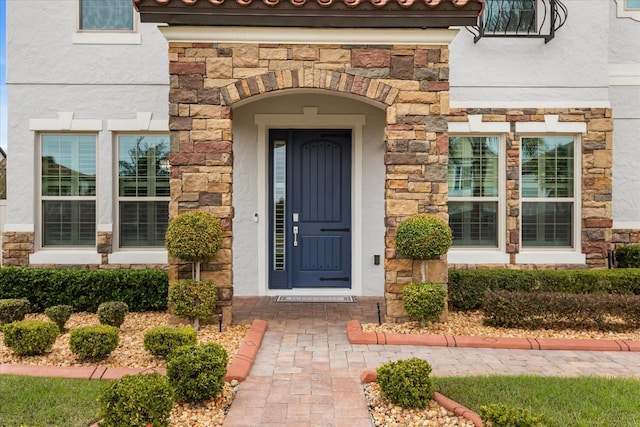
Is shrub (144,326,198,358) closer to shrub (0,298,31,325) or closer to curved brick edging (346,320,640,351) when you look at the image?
curved brick edging (346,320,640,351)

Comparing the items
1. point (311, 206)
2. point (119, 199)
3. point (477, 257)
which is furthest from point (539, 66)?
point (119, 199)

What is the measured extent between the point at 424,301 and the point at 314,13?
11.4 feet

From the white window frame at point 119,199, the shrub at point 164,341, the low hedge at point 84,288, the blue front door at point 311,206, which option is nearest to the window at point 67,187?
the white window frame at point 119,199

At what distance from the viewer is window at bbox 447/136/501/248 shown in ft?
22.6

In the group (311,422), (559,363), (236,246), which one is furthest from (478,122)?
(311,422)

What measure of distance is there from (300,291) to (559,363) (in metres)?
3.84

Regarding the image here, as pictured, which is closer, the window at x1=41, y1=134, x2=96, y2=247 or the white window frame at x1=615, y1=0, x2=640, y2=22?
the window at x1=41, y1=134, x2=96, y2=247

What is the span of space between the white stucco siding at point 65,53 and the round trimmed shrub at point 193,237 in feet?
9.73

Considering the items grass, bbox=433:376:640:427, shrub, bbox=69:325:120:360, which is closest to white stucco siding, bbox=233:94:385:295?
shrub, bbox=69:325:120:360

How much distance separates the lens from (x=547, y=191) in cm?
691

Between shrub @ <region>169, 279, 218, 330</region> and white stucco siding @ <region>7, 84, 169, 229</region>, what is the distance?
2.64m

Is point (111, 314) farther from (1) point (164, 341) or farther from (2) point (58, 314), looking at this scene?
(1) point (164, 341)

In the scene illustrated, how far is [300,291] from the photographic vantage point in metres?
6.96

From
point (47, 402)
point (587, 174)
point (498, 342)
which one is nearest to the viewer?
point (47, 402)
